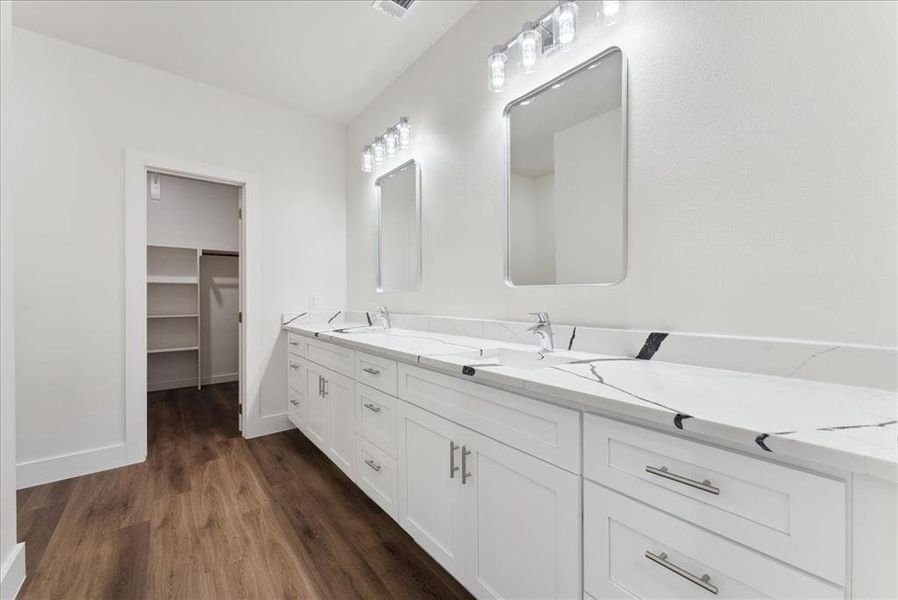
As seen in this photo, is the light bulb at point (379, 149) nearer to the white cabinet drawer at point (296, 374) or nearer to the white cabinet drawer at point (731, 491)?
the white cabinet drawer at point (296, 374)

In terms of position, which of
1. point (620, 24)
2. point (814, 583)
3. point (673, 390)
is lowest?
point (814, 583)

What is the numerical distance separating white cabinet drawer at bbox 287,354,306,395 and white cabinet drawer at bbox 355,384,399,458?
2.96 feet

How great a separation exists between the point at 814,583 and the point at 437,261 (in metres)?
1.87

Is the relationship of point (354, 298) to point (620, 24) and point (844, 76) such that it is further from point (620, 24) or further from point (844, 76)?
point (844, 76)

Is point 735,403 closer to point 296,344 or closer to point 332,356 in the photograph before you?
point 332,356

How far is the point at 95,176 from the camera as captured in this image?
7.59 ft

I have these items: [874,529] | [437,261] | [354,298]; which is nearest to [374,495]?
[437,261]

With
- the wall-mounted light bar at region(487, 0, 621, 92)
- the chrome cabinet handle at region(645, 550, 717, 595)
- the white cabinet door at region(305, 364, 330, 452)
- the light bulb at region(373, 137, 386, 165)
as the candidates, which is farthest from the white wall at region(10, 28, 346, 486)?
the chrome cabinet handle at region(645, 550, 717, 595)

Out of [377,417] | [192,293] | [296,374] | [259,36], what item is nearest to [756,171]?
[377,417]

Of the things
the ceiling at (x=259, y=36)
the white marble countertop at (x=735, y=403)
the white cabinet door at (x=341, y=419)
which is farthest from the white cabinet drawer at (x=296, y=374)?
the ceiling at (x=259, y=36)

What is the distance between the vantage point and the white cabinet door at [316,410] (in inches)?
86.0

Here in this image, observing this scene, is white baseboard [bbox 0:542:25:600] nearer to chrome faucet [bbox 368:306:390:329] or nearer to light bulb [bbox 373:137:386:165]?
chrome faucet [bbox 368:306:390:329]

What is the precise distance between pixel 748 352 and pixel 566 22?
4.18 ft

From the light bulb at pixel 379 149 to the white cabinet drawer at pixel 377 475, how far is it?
188cm
